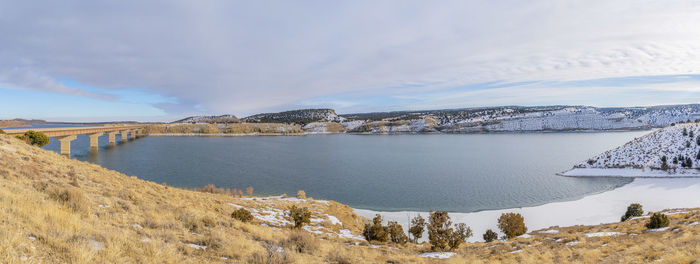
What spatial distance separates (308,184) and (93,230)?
27.8m

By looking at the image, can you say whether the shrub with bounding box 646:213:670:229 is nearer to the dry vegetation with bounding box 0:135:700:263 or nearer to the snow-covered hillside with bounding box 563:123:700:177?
the dry vegetation with bounding box 0:135:700:263

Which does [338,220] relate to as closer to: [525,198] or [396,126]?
[525,198]

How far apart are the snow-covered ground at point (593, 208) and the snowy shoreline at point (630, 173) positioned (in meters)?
3.12

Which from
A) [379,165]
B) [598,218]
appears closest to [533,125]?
[379,165]

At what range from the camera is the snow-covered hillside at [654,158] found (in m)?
38.1

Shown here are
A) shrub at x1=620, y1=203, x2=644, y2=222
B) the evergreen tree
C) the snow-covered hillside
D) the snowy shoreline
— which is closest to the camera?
shrub at x1=620, y1=203, x2=644, y2=222

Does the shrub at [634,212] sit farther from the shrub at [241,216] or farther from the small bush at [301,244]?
the shrub at [241,216]

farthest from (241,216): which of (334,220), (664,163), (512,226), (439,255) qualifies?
(664,163)

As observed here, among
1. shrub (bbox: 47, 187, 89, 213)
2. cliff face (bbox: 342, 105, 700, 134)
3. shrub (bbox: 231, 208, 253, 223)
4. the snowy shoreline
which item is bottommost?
the snowy shoreline

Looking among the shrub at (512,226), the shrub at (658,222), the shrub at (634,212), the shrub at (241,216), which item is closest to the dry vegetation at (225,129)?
the shrub at (512,226)

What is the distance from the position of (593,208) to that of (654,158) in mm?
26448

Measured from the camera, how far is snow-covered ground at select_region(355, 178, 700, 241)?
21266 millimetres

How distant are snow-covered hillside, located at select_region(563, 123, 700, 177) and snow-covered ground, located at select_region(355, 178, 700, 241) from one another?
4494 millimetres

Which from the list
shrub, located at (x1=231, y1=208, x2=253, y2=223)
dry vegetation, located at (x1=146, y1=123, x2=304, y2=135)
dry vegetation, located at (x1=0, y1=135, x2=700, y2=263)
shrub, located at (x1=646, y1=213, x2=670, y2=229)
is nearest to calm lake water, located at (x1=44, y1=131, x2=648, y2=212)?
shrub, located at (x1=646, y1=213, x2=670, y2=229)
